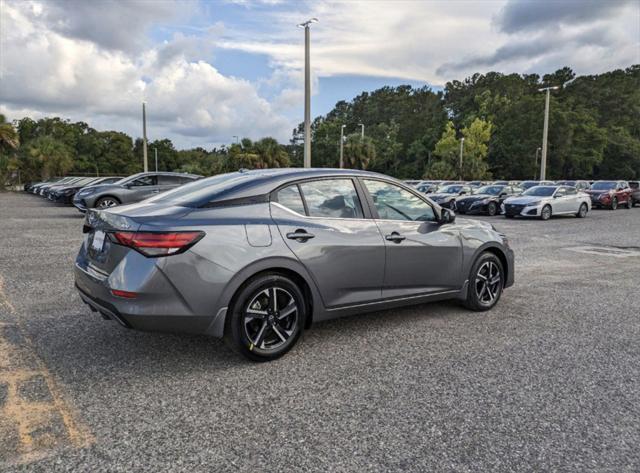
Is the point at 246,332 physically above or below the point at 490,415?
above

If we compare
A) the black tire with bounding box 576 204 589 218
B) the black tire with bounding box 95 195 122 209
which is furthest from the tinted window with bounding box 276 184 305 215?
the black tire with bounding box 576 204 589 218

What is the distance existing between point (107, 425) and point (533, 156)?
73.3 m

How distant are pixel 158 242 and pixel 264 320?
103cm

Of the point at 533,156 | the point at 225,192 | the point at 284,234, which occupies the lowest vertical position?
the point at 284,234

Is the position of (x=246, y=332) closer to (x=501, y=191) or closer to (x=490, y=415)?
(x=490, y=415)

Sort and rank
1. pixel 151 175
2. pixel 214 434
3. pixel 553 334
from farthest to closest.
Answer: pixel 151 175 < pixel 553 334 < pixel 214 434

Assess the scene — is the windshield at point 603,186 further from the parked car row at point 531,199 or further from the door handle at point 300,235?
the door handle at point 300,235

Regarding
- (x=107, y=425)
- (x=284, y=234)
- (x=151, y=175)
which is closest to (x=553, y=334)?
(x=284, y=234)

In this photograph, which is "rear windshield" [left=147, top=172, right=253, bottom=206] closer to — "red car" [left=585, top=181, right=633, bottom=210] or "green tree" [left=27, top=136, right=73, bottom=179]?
A: "red car" [left=585, top=181, right=633, bottom=210]

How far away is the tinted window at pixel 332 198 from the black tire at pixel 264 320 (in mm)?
716

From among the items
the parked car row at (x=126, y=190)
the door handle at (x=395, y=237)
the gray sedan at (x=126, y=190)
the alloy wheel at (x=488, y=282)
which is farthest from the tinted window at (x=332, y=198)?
the parked car row at (x=126, y=190)

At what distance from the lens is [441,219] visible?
16.9 feet

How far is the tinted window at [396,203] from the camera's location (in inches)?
187

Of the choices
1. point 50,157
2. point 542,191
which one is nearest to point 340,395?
point 542,191
